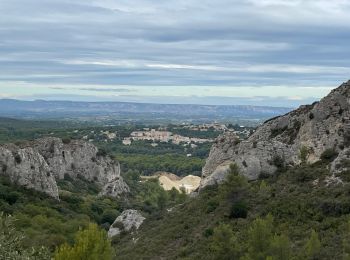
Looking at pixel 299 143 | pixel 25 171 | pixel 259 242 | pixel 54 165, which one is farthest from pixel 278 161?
pixel 54 165

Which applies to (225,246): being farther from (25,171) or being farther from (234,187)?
(25,171)

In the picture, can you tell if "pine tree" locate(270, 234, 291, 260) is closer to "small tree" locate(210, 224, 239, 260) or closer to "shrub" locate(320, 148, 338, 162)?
"small tree" locate(210, 224, 239, 260)

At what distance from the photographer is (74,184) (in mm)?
127562

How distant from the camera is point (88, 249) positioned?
31.0m

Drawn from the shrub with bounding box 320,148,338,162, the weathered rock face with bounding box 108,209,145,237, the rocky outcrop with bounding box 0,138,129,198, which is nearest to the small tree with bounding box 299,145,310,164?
the shrub with bounding box 320,148,338,162

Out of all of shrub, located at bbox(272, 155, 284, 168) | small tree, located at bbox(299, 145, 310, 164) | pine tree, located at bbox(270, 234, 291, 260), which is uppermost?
small tree, located at bbox(299, 145, 310, 164)

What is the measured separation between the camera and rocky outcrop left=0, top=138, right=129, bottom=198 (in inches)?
3467

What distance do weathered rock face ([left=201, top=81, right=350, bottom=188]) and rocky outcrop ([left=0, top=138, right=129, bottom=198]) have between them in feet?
104

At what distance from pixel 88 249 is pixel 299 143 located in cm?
4218

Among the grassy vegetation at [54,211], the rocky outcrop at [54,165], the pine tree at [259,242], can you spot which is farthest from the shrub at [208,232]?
the rocky outcrop at [54,165]

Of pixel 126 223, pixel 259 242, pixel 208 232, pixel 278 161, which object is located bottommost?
pixel 126 223

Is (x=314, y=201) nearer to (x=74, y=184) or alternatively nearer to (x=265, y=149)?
(x=265, y=149)

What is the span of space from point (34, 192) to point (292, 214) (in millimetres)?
52613

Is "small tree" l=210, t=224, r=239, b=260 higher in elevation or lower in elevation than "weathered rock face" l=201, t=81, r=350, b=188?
lower
